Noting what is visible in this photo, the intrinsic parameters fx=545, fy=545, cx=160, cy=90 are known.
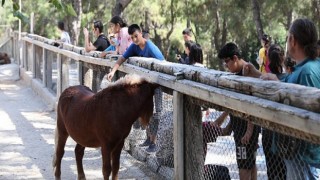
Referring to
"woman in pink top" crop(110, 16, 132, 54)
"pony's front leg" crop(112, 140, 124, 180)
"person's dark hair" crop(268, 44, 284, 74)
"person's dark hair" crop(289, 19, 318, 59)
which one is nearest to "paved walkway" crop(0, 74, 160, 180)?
"pony's front leg" crop(112, 140, 124, 180)

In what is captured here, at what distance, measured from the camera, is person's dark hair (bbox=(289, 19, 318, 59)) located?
3.31 metres

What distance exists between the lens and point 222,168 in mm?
5016

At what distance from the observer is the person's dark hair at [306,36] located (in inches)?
130

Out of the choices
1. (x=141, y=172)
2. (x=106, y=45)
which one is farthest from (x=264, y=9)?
(x=141, y=172)

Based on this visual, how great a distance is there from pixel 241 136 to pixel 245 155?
21 centimetres

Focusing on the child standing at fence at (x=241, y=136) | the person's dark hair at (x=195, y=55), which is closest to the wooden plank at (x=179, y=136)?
the child standing at fence at (x=241, y=136)

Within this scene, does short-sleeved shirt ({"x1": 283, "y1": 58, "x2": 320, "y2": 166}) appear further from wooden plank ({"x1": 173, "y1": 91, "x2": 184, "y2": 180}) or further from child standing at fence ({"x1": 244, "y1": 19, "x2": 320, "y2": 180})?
wooden plank ({"x1": 173, "y1": 91, "x2": 184, "y2": 180})

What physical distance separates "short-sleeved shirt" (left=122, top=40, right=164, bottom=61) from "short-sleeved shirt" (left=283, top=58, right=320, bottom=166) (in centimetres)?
339

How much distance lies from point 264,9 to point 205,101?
875 inches

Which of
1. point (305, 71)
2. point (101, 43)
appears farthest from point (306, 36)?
point (101, 43)

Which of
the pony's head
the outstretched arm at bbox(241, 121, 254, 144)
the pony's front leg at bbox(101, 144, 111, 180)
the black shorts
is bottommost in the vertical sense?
the pony's front leg at bbox(101, 144, 111, 180)

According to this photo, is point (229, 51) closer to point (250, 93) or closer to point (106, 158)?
point (250, 93)

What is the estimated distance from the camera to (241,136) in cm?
450

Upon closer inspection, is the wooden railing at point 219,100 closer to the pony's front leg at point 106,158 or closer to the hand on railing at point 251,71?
the hand on railing at point 251,71
